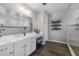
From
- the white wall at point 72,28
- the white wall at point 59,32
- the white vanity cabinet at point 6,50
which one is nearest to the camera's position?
the white vanity cabinet at point 6,50

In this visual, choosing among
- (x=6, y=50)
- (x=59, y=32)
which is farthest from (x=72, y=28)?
(x=6, y=50)

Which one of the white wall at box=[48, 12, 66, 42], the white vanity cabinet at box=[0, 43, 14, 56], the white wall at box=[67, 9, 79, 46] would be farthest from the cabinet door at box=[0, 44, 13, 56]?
the white wall at box=[67, 9, 79, 46]

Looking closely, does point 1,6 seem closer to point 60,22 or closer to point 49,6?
point 49,6

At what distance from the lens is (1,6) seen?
1.34 metres

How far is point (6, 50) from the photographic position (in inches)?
42.2

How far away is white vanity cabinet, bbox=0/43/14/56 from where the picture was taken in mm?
1002

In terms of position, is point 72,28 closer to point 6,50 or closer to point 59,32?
point 59,32

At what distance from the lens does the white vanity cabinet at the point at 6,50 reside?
1.00m

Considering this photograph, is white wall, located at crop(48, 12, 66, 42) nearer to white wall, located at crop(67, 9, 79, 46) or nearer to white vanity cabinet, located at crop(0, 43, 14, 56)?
white wall, located at crop(67, 9, 79, 46)

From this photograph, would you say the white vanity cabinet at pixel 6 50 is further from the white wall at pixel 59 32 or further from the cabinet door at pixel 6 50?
the white wall at pixel 59 32

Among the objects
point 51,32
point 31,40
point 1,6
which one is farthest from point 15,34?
point 51,32

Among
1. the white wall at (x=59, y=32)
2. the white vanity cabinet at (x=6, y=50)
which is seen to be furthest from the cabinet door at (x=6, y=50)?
the white wall at (x=59, y=32)

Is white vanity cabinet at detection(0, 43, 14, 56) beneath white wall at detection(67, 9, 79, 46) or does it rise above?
beneath

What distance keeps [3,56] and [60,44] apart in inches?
45.2
